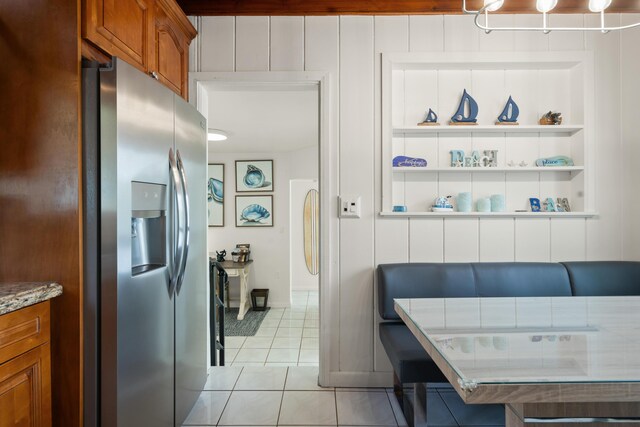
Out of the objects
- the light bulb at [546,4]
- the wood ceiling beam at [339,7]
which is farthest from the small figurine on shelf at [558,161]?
the light bulb at [546,4]

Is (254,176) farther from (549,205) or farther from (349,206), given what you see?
(549,205)

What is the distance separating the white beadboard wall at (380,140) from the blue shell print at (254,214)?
3290 mm

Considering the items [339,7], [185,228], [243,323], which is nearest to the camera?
[185,228]

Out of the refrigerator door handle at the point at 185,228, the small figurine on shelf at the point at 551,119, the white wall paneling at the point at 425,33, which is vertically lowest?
the refrigerator door handle at the point at 185,228

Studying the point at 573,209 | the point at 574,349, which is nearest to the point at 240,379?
the point at 574,349

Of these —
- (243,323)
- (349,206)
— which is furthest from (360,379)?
(243,323)

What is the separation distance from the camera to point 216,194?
18.1 ft

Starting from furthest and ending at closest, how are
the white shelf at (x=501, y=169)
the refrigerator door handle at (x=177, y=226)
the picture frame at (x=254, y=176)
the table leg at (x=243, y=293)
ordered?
the picture frame at (x=254, y=176) → the table leg at (x=243, y=293) → the white shelf at (x=501, y=169) → the refrigerator door handle at (x=177, y=226)

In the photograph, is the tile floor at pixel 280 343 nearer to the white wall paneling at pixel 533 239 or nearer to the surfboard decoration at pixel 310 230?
the surfboard decoration at pixel 310 230

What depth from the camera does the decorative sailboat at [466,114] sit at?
235cm

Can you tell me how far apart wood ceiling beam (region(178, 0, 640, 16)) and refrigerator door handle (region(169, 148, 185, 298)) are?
1255 millimetres

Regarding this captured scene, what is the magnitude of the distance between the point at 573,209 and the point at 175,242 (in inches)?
101

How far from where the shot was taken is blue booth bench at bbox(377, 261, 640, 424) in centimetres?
214

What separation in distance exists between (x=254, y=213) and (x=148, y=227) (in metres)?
3.91
